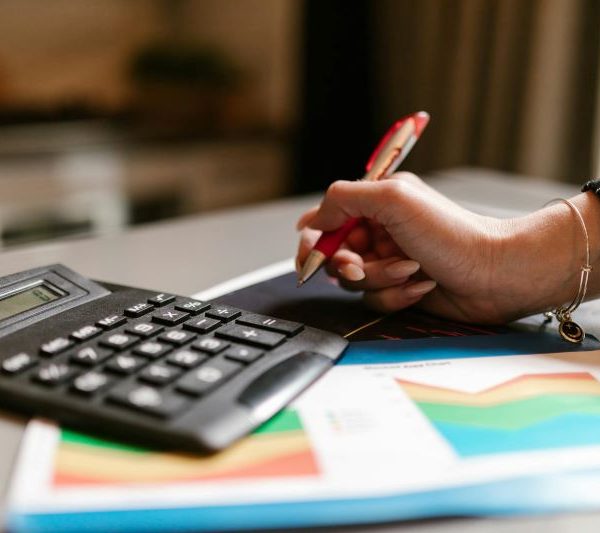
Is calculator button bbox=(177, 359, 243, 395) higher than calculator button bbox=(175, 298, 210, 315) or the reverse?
higher

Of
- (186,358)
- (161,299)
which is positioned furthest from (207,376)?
(161,299)

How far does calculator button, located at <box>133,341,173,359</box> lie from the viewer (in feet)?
1.23

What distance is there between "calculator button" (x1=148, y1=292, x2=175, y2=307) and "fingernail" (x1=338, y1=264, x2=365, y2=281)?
14cm

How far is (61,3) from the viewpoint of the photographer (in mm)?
2047

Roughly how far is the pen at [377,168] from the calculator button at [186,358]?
20 centimetres

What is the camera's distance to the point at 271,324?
44 centimetres

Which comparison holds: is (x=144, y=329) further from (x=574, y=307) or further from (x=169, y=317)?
(x=574, y=307)

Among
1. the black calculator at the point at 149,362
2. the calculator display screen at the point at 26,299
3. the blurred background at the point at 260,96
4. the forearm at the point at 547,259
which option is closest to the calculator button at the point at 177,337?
the black calculator at the point at 149,362

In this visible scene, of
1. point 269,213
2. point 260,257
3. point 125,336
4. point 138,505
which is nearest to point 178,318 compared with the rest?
point 125,336

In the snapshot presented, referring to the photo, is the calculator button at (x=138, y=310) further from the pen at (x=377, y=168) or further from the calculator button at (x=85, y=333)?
the pen at (x=377, y=168)

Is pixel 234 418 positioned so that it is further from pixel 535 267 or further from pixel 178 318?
pixel 535 267

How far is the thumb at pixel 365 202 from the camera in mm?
519

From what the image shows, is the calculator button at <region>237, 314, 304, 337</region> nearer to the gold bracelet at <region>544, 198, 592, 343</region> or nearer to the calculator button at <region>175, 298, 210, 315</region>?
the calculator button at <region>175, 298, 210, 315</region>

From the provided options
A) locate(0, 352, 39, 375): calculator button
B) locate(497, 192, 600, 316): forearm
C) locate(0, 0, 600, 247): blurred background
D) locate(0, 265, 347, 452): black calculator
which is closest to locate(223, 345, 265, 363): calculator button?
locate(0, 265, 347, 452): black calculator
